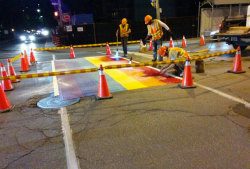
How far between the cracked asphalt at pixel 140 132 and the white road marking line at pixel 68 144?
0.07m

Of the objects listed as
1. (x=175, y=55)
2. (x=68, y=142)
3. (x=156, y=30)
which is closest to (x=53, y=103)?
(x=68, y=142)

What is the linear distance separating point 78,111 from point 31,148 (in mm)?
1618

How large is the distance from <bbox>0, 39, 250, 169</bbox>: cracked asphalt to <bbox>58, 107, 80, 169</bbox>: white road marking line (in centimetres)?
7

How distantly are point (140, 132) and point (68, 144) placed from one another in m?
1.25

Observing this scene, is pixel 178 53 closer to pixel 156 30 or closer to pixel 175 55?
pixel 175 55

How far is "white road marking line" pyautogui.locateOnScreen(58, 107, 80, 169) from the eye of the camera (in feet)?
11.0

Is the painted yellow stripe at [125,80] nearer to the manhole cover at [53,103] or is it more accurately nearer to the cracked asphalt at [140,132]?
the cracked asphalt at [140,132]

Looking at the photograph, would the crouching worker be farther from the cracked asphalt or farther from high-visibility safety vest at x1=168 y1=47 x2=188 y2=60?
the cracked asphalt

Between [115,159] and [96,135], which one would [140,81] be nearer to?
[96,135]

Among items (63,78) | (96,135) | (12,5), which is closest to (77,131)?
(96,135)

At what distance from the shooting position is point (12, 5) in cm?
7212

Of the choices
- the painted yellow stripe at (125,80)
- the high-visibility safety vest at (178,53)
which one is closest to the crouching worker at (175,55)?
the high-visibility safety vest at (178,53)

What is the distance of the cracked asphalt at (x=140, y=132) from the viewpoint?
3.37 meters

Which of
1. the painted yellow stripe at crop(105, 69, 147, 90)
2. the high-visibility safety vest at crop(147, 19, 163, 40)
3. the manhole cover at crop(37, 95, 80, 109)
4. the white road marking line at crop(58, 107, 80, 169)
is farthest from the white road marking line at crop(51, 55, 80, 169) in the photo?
the high-visibility safety vest at crop(147, 19, 163, 40)
